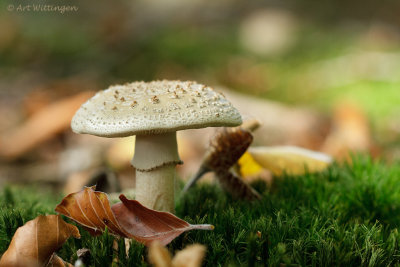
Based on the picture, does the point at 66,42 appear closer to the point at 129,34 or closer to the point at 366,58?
the point at 129,34

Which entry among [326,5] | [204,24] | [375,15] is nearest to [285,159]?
[204,24]

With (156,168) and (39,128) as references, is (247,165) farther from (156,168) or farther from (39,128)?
(39,128)

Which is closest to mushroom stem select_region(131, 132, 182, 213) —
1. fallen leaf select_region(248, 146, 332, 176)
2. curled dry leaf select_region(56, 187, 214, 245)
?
curled dry leaf select_region(56, 187, 214, 245)

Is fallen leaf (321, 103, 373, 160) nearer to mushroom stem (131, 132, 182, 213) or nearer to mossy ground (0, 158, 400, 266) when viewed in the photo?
mossy ground (0, 158, 400, 266)

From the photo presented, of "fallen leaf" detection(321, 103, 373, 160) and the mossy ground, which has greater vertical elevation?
the mossy ground

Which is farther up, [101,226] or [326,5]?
[326,5]

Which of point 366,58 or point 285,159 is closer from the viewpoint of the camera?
point 285,159

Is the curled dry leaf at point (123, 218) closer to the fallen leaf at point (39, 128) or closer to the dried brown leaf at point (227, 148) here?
the dried brown leaf at point (227, 148)
